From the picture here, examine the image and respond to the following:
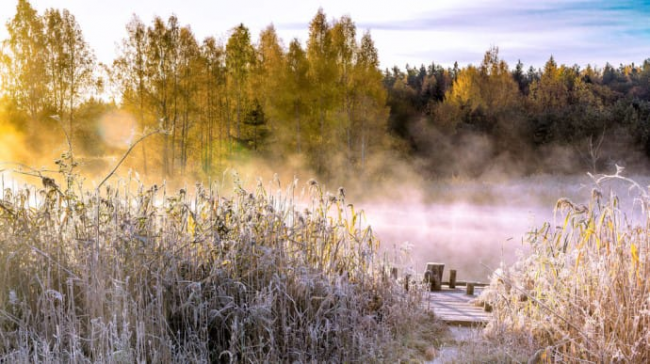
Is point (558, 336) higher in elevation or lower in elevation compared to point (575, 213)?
lower

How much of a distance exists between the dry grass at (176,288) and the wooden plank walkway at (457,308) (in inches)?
32.8

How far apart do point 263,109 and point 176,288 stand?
803 inches

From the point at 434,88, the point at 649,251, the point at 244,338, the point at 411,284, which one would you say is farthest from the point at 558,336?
the point at 434,88

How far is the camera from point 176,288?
407 cm

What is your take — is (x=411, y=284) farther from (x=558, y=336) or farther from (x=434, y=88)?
(x=434, y=88)

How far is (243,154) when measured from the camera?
920 inches

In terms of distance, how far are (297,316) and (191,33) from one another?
2085 cm

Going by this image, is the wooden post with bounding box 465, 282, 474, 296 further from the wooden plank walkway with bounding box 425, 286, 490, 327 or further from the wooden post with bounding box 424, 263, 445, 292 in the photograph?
the wooden post with bounding box 424, 263, 445, 292

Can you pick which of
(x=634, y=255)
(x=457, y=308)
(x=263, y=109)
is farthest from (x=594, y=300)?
(x=263, y=109)

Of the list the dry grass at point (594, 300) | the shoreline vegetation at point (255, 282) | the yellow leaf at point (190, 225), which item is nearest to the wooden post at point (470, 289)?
the shoreline vegetation at point (255, 282)

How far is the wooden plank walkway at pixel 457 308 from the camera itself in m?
5.23

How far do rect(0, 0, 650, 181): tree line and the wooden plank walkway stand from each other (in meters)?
15.9

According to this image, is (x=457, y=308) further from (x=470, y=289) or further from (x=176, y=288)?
(x=176, y=288)

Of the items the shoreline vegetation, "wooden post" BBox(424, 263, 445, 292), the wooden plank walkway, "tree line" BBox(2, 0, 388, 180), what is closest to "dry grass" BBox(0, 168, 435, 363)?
the shoreline vegetation
